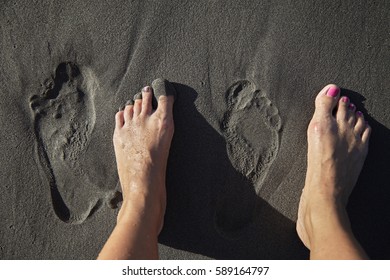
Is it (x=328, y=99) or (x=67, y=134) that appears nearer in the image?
(x=328, y=99)

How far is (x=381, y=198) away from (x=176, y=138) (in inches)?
49.2

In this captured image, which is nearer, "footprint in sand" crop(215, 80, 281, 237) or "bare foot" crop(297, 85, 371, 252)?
"bare foot" crop(297, 85, 371, 252)

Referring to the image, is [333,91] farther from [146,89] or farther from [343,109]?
[146,89]

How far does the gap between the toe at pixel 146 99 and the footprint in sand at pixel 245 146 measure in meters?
0.46

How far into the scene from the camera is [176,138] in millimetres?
2268

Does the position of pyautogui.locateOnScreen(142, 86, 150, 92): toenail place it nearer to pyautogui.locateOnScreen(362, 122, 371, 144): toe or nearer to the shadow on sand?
the shadow on sand

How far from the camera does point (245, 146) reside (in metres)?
2.22

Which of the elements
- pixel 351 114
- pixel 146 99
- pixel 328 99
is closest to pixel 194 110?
Answer: pixel 146 99

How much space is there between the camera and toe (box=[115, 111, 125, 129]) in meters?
2.25

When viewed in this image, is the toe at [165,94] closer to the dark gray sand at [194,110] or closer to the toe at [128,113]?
the dark gray sand at [194,110]

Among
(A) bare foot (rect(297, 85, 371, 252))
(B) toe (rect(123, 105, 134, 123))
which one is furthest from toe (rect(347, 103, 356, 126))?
(B) toe (rect(123, 105, 134, 123))

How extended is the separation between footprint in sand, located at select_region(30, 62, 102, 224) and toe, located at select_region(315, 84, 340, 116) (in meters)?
1.34

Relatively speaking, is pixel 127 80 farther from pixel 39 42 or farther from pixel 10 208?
pixel 10 208

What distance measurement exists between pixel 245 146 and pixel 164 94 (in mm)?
574
